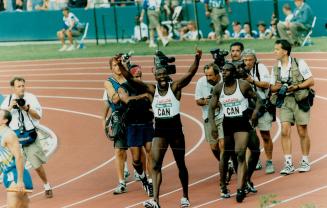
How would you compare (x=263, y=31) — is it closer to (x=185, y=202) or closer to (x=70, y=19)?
(x=70, y=19)

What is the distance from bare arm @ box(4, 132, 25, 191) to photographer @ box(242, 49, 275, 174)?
4.15 meters

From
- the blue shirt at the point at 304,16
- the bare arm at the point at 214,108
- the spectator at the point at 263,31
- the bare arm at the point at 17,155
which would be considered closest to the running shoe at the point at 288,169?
the bare arm at the point at 214,108

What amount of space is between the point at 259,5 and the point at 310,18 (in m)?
5.32

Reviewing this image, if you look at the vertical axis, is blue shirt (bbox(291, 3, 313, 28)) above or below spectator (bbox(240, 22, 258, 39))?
above

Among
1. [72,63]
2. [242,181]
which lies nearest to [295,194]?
[242,181]

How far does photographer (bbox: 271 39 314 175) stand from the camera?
16.8 metres

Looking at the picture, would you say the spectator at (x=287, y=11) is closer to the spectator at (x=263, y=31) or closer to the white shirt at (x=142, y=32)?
the spectator at (x=263, y=31)

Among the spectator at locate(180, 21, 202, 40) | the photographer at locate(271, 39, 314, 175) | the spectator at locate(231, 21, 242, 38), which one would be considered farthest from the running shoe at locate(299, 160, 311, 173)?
the spectator at locate(180, 21, 202, 40)

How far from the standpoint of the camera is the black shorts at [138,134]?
16.6 m

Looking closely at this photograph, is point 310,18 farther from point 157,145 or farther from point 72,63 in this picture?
point 157,145

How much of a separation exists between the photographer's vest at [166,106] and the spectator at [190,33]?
1927 cm

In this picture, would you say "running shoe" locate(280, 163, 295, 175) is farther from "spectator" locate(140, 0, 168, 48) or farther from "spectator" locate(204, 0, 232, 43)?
"spectator" locate(140, 0, 168, 48)

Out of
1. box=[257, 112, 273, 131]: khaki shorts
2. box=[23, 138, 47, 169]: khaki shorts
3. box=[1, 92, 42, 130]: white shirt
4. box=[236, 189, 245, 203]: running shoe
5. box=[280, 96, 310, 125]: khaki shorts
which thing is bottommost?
box=[236, 189, 245, 203]: running shoe

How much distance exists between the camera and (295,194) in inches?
611
